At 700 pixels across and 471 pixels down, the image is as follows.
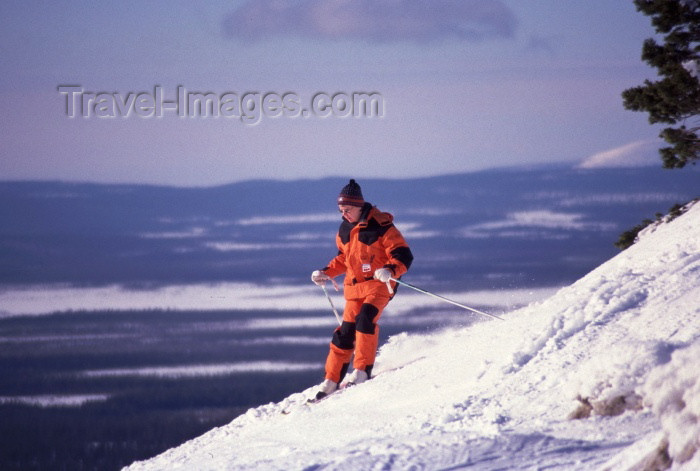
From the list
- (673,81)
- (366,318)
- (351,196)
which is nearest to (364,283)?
(366,318)

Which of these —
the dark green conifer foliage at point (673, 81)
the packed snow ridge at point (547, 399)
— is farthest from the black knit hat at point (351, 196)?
the dark green conifer foliage at point (673, 81)

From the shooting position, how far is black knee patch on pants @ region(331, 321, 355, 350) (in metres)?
A: 8.65

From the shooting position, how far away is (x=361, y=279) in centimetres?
861

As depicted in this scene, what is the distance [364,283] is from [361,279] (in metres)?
→ 0.08

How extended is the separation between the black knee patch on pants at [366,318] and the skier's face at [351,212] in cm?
98

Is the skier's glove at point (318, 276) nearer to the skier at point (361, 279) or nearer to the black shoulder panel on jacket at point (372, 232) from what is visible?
the skier at point (361, 279)

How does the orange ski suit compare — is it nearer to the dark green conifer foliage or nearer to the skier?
the skier

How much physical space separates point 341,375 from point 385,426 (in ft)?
9.38

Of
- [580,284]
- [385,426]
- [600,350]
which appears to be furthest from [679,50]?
[385,426]

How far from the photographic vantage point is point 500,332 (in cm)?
748

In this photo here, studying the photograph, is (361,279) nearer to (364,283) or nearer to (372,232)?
(364,283)

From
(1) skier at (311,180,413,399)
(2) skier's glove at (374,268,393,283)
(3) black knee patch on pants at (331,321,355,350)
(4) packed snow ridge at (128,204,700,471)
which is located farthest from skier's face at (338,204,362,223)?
(4) packed snow ridge at (128,204,700,471)

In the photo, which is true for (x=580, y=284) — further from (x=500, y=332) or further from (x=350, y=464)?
(x=350, y=464)

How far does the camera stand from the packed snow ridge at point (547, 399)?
4.40 m
